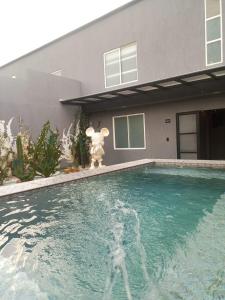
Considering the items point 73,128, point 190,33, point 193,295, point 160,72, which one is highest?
point 190,33

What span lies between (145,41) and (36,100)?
16.1ft

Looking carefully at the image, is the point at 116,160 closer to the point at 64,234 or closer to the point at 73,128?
the point at 73,128

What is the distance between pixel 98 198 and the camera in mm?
4816

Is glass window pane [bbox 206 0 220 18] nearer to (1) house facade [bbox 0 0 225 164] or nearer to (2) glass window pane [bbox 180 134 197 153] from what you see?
(1) house facade [bbox 0 0 225 164]

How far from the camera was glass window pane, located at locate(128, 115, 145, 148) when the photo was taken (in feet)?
35.6

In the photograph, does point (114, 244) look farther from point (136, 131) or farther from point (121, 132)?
point (121, 132)

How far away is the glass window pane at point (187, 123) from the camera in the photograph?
940 cm

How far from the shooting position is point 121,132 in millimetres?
11516

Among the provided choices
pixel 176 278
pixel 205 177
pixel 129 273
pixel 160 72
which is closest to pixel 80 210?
pixel 129 273

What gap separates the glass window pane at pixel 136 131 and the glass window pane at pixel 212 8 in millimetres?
4272

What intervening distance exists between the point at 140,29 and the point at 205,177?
22.4ft

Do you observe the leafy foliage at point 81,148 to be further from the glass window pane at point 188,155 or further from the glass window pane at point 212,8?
the glass window pane at point 212,8

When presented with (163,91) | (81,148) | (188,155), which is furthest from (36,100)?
(188,155)

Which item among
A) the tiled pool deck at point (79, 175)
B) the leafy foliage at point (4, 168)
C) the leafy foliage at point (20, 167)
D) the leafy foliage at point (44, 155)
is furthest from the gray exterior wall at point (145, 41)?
the leafy foliage at point (4, 168)
